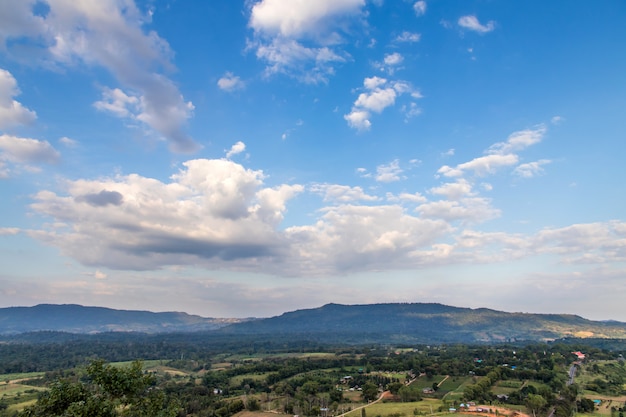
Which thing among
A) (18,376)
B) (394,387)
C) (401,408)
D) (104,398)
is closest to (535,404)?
(401,408)

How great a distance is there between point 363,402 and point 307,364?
5954 cm

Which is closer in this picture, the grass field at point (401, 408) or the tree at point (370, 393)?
the grass field at point (401, 408)

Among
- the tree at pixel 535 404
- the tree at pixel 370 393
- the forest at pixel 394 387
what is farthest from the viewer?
the tree at pixel 370 393

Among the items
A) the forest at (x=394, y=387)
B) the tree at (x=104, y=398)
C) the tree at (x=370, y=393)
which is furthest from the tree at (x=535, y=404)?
the tree at (x=104, y=398)

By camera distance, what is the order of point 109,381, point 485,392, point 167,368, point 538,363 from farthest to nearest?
point 167,368 < point 538,363 < point 485,392 < point 109,381

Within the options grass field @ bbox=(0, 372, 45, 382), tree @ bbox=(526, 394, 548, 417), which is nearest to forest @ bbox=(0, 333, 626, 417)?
tree @ bbox=(526, 394, 548, 417)

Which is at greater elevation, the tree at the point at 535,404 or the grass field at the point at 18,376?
the tree at the point at 535,404

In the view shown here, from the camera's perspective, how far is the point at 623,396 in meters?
103

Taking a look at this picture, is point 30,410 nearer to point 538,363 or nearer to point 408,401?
point 408,401

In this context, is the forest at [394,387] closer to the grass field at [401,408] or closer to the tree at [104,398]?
the grass field at [401,408]

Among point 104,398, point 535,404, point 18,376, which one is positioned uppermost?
point 104,398

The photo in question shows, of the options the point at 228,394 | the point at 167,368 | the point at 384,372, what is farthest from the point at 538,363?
the point at 167,368

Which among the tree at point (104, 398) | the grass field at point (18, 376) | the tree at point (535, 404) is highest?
the tree at point (104, 398)

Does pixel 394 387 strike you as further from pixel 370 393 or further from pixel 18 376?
pixel 18 376
